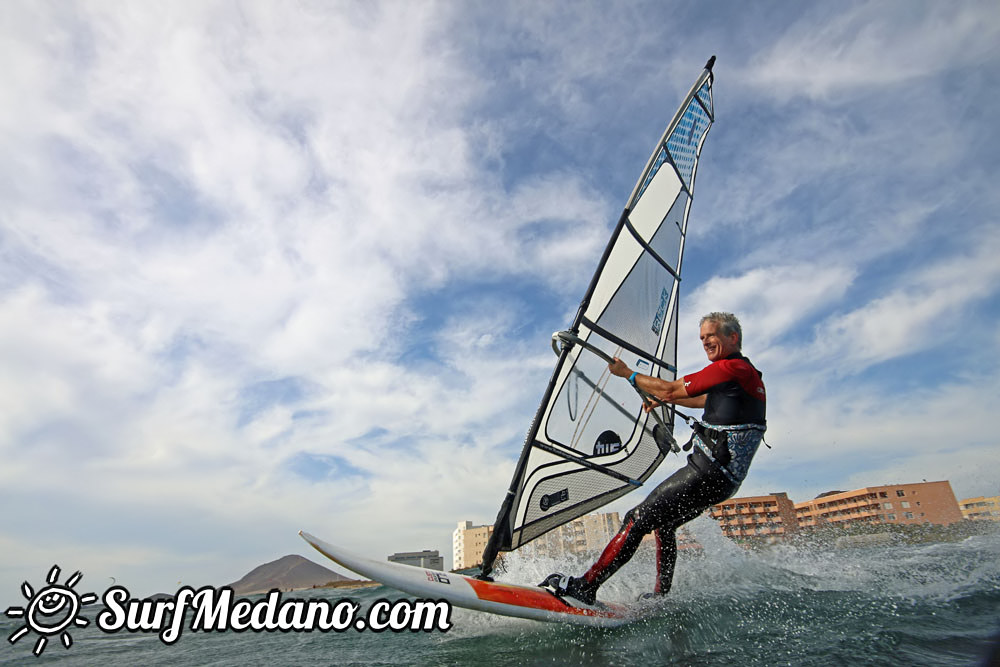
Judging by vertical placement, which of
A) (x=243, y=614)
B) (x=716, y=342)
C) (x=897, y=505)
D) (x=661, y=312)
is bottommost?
(x=243, y=614)

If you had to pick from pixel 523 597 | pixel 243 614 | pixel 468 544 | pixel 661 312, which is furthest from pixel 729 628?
pixel 468 544

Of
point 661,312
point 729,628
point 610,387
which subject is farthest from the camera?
point 661,312

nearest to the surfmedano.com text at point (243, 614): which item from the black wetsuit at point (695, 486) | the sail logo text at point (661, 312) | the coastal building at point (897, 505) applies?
the black wetsuit at point (695, 486)

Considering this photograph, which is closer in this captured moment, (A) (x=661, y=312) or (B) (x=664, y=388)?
(B) (x=664, y=388)

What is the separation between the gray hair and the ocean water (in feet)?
6.41

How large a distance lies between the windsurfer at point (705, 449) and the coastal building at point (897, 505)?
7716cm

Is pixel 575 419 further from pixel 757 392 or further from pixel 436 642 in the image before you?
pixel 436 642

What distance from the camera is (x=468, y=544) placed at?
6969 cm

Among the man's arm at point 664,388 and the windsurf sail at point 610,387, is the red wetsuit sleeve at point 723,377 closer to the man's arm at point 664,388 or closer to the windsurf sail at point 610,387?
the man's arm at point 664,388

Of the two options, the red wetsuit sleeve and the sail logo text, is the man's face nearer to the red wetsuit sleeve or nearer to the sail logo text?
the red wetsuit sleeve

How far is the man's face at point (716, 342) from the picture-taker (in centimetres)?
372

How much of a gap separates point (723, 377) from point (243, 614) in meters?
5.07

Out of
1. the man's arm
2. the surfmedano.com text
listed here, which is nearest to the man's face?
the man's arm

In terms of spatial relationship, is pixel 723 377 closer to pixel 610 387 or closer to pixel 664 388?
pixel 664 388
